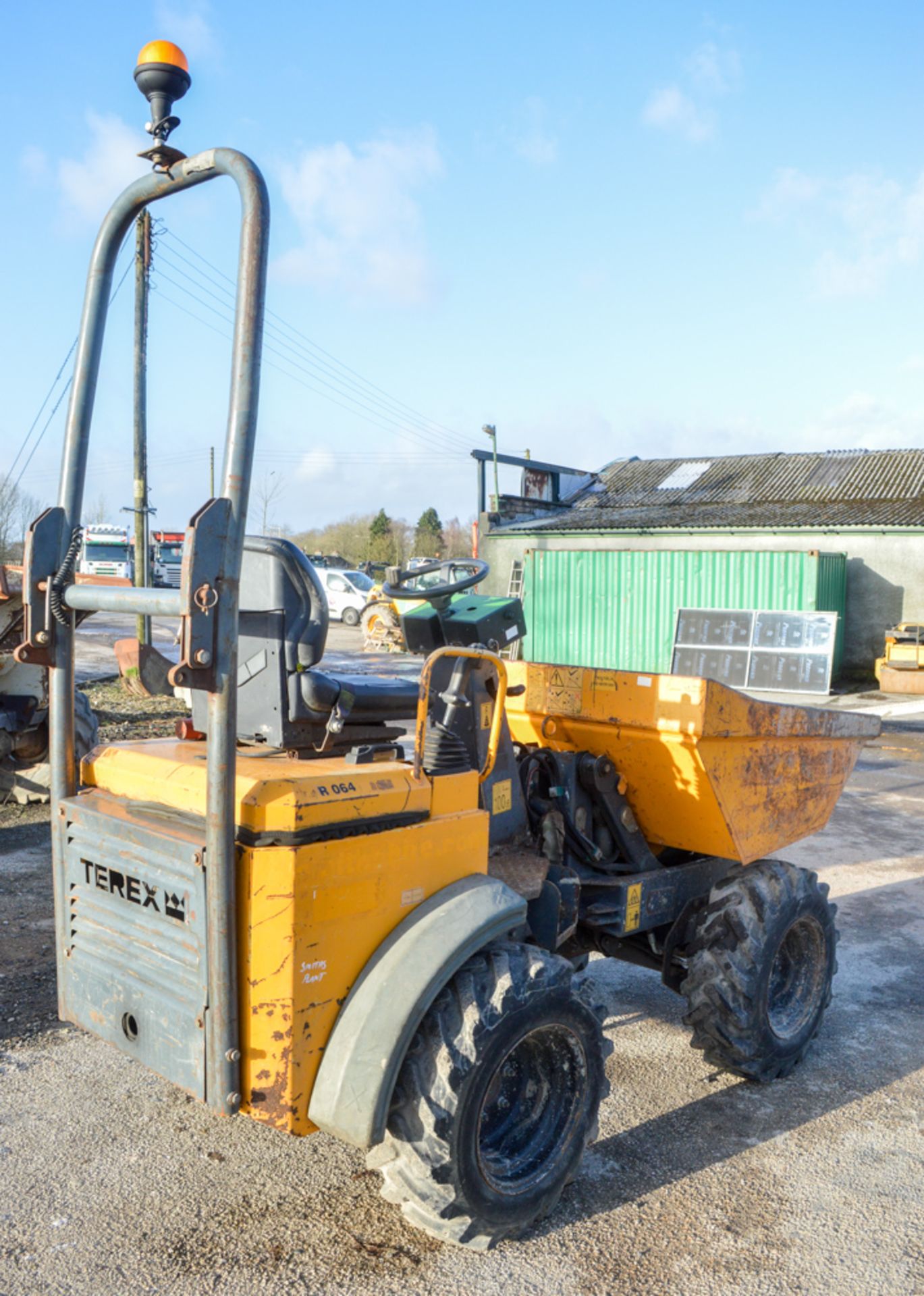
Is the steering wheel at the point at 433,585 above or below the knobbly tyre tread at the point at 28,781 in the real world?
above

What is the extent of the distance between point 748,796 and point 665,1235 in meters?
1.69

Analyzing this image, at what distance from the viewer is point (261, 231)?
2.60 m

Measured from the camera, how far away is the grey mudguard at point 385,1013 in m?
2.76

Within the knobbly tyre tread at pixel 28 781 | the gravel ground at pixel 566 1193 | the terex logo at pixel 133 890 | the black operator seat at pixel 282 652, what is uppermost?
the black operator seat at pixel 282 652

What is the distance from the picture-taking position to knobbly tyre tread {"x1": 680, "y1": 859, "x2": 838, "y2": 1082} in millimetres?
4020

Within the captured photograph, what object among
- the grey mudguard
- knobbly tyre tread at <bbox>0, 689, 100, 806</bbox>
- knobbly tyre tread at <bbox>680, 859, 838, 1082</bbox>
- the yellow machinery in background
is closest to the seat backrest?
the grey mudguard

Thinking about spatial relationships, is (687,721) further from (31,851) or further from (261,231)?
(31,851)

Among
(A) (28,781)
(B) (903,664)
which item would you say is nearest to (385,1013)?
(A) (28,781)

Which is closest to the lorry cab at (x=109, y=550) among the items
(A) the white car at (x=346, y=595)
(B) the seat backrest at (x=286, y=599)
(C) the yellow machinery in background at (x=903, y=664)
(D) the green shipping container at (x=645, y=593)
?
(A) the white car at (x=346, y=595)

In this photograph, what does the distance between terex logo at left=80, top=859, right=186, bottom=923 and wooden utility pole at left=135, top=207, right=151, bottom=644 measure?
1220 cm

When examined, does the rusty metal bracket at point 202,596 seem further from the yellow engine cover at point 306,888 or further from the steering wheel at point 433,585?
the steering wheel at point 433,585

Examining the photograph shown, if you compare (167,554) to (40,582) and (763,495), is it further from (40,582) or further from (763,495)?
(40,582)

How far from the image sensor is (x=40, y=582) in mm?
3002

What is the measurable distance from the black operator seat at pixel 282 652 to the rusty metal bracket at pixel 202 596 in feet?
2.04
